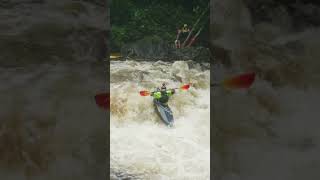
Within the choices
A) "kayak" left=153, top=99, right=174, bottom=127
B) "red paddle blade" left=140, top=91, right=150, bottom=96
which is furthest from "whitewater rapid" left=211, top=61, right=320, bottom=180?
"red paddle blade" left=140, top=91, right=150, bottom=96

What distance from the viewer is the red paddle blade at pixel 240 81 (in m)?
2.23

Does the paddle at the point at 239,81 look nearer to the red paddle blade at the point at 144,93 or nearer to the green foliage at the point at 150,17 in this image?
the red paddle blade at the point at 144,93

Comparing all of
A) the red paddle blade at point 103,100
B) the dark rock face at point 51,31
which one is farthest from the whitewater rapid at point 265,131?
the dark rock face at point 51,31

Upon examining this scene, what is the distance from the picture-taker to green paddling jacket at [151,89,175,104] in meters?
6.90

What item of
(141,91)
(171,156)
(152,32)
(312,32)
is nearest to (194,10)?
(152,32)

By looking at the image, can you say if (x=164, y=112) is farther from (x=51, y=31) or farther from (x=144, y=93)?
(x=51, y=31)

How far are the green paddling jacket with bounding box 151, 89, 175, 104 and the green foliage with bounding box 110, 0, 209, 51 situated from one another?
162cm

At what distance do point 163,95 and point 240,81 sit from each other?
477cm

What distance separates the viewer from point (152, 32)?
335 inches

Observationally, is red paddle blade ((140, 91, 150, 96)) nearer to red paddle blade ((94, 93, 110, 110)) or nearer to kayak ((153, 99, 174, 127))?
kayak ((153, 99, 174, 127))

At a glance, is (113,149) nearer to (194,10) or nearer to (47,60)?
(194,10)

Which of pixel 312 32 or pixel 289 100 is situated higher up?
pixel 312 32

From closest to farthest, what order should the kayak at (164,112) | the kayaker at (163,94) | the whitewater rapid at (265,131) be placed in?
1. the whitewater rapid at (265,131)
2. the kayak at (164,112)
3. the kayaker at (163,94)

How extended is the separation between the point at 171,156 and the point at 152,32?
2.86 metres
